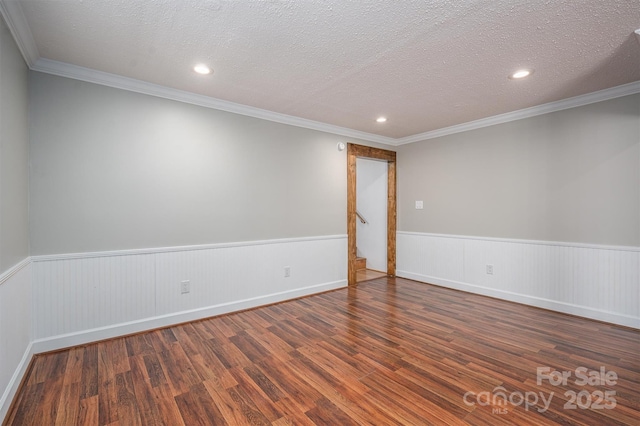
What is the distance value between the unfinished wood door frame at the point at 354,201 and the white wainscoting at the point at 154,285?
2.26 ft

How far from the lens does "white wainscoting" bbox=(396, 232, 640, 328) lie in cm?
313

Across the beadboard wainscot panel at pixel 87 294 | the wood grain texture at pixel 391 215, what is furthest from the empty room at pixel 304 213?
the wood grain texture at pixel 391 215

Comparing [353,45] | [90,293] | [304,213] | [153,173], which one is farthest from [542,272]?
[90,293]

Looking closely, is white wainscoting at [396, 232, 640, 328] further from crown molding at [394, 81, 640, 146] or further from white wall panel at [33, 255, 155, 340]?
white wall panel at [33, 255, 155, 340]

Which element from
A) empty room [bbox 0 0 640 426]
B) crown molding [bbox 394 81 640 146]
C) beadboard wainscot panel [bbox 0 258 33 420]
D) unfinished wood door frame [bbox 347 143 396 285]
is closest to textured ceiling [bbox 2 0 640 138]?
empty room [bbox 0 0 640 426]

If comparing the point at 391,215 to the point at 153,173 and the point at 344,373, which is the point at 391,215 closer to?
the point at 344,373

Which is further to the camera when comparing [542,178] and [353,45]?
[542,178]

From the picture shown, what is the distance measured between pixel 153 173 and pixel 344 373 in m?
2.63

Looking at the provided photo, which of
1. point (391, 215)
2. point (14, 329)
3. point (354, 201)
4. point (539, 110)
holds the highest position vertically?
point (539, 110)

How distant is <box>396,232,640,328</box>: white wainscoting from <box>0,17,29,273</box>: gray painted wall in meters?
4.88

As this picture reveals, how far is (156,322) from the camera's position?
3.05m

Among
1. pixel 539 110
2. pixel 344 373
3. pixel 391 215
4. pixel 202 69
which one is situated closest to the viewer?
pixel 344 373

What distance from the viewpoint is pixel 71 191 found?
8.72 ft

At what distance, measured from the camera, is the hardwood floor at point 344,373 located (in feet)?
5.92
